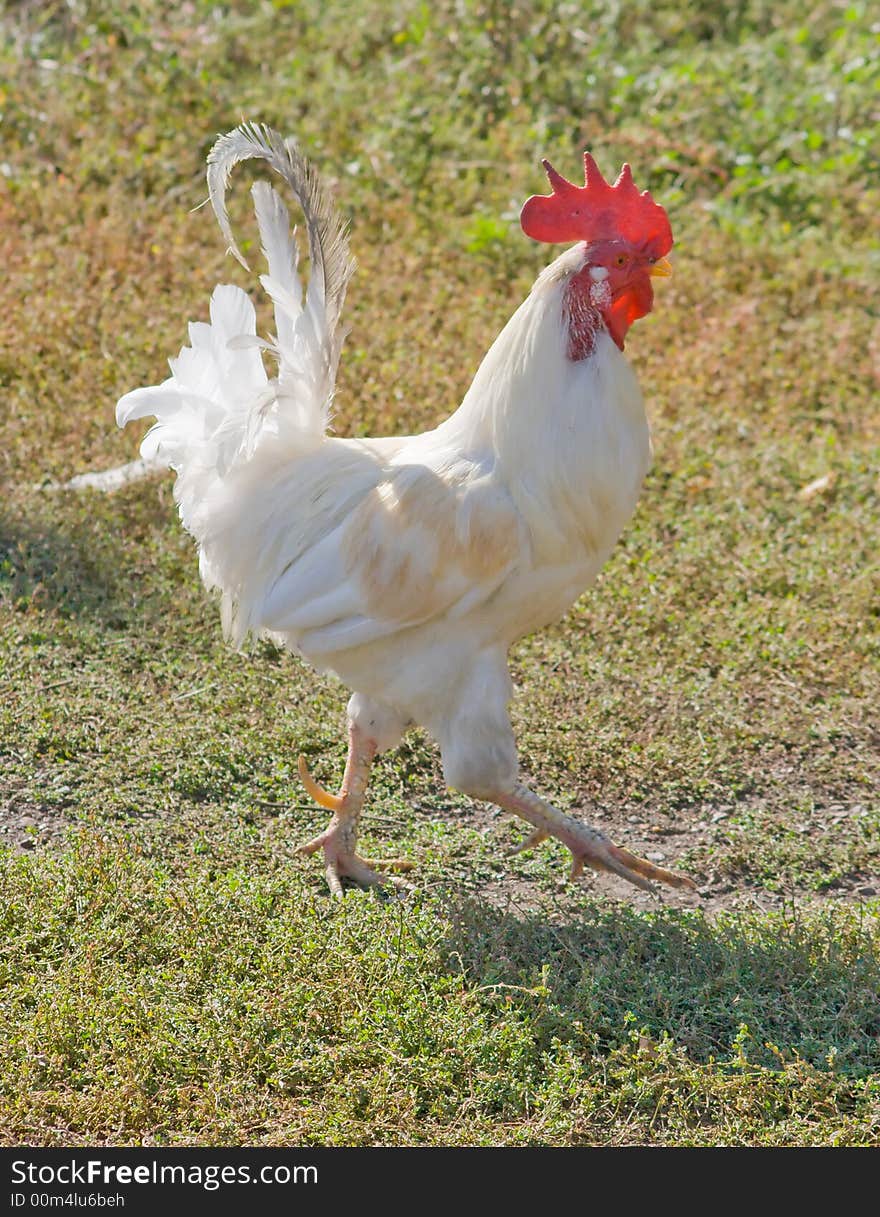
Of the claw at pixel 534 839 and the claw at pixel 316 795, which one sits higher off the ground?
the claw at pixel 316 795

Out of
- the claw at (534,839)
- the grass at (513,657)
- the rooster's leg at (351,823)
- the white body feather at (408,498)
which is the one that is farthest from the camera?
the rooster's leg at (351,823)

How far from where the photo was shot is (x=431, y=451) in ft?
14.9

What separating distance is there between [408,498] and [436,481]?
10 centimetres

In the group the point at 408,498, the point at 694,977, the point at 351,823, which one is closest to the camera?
the point at 694,977

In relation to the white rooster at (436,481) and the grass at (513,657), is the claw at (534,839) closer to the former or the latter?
the white rooster at (436,481)

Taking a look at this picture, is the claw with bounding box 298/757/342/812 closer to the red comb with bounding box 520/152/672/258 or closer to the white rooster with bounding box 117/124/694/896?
the white rooster with bounding box 117/124/694/896

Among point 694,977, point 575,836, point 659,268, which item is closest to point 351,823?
point 575,836

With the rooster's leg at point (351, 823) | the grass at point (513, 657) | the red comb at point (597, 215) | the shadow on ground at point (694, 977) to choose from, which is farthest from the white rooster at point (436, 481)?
the grass at point (513, 657)

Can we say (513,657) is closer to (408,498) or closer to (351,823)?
(351,823)

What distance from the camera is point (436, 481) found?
4.40m

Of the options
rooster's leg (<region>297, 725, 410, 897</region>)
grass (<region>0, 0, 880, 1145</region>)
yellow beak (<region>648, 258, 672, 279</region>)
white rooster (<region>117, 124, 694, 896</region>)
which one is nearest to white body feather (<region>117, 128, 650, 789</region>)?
Answer: white rooster (<region>117, 124, 694, 896</region>)

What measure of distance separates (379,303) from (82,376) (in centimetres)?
186

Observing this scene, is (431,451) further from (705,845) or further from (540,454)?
(705,845)

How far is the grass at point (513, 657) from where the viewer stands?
385cm
